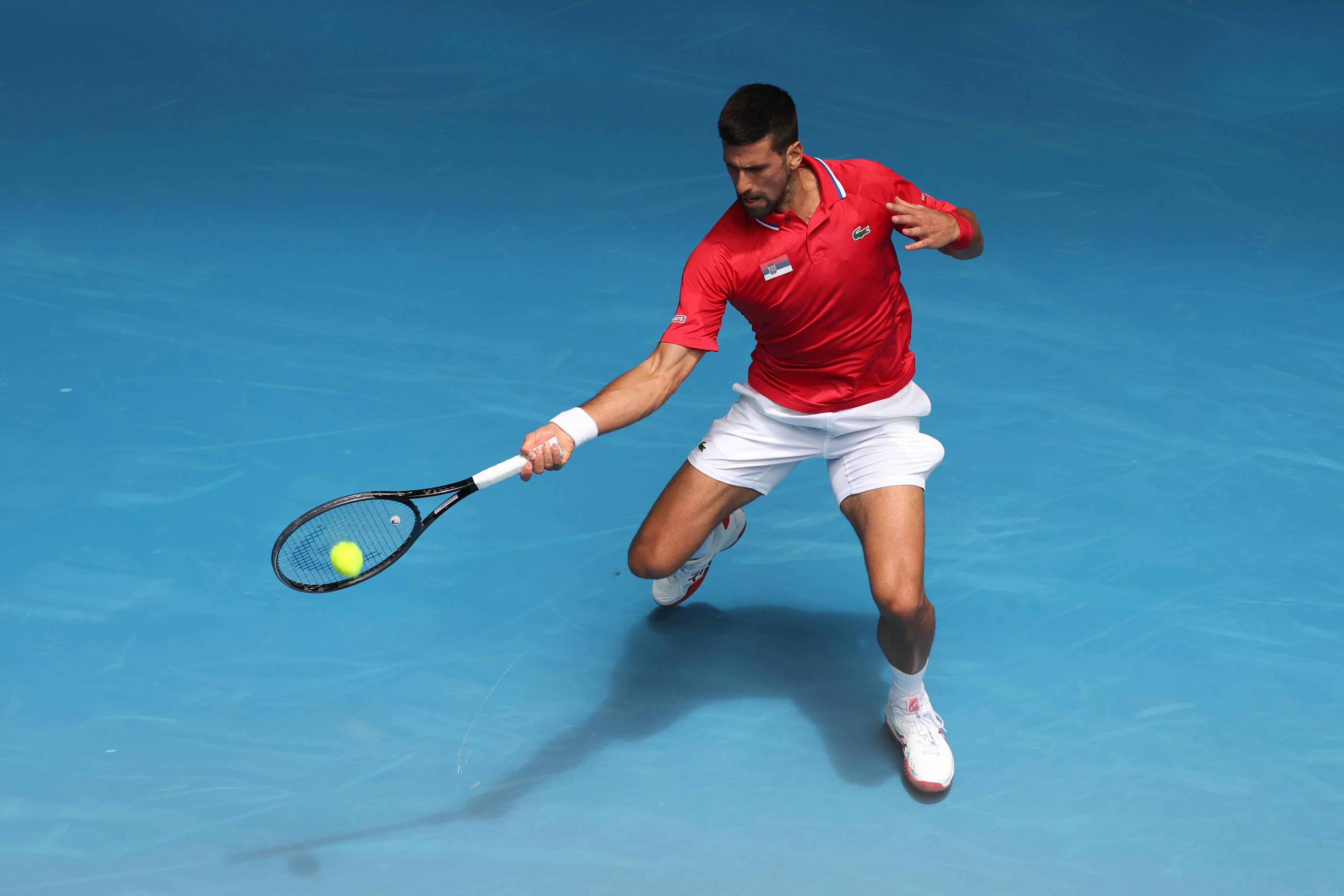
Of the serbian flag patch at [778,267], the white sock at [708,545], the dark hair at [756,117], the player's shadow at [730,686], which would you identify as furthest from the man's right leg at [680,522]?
the dark hair at [756,117]

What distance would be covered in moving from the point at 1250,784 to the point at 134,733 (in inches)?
123

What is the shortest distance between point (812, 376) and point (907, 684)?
0.93 m

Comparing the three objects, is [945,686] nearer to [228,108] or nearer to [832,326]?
[832,326]

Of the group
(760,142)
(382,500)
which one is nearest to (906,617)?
(760,142)

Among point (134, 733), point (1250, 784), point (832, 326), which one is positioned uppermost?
point (832, 326)

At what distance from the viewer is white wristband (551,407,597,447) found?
309 centimetres

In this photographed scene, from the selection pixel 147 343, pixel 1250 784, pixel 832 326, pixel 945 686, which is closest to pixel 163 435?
pixel 147 343

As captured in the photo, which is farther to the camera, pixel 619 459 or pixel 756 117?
pixel 619 459

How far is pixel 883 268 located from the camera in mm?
3500

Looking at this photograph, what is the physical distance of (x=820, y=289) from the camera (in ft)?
11.2

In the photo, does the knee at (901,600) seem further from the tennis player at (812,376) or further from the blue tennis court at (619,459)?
the blue tennis court at (619,459)

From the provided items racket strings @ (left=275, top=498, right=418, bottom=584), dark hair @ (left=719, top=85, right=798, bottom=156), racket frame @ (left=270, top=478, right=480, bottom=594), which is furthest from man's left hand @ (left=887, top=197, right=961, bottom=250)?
racket strings @ (left=275, top=498, right=418, bottom=584)

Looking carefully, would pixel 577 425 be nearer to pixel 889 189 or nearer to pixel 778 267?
pixel 778 267

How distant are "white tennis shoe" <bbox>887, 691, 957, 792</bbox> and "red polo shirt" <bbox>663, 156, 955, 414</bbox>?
0.88 meters
